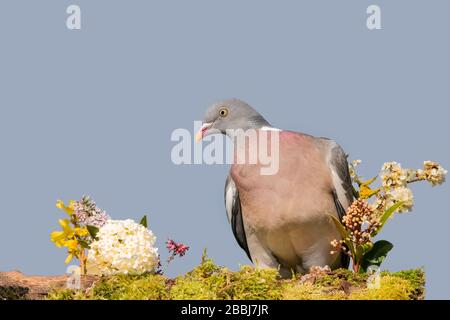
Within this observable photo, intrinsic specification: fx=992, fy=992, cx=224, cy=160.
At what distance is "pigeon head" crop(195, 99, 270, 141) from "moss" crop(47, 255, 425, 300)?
4.53ft

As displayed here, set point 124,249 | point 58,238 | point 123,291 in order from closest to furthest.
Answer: point 123,291
point 124,249
point 58,238

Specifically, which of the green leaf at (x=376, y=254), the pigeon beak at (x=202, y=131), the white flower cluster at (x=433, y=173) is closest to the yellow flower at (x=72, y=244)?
the pigeon beak at (x=202, y=131)

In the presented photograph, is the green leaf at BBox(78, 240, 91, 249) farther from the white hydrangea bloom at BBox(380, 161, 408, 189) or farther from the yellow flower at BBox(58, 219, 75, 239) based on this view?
the white hydrangea bloom at BBox(380, 161, 408, 189)

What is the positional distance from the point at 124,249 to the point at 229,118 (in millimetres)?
1674

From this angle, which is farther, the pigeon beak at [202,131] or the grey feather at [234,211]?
the grey feather at [234,211]

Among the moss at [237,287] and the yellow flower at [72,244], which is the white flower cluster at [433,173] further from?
the yellow flower at [72,244]

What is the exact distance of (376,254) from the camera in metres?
8.85

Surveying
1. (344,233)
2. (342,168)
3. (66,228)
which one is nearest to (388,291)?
(344,233)

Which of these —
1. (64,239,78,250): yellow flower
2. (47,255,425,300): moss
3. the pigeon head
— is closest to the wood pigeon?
the pigeon head

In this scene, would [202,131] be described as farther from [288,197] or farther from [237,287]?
[237,287]

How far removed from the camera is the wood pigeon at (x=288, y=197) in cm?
863

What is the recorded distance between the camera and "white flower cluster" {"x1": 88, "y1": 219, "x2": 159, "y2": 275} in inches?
319

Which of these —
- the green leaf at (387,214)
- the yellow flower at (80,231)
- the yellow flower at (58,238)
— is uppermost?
the green leaf at (387,214)
